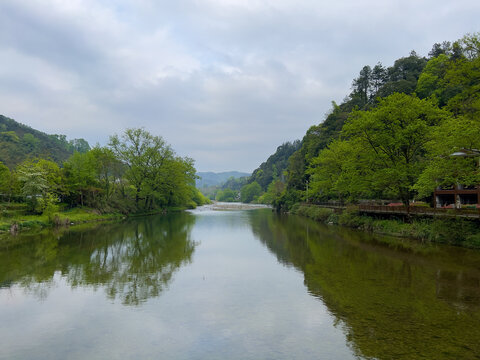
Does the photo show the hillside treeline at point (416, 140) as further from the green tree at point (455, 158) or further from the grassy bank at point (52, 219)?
the grassy bank at point (52, 219)

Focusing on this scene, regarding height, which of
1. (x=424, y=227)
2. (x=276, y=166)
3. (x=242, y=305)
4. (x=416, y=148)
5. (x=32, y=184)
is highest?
(x=276, y=166)

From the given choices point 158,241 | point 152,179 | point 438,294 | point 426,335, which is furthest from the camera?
point 152,179

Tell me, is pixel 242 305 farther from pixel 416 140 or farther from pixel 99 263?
pixel 416 140

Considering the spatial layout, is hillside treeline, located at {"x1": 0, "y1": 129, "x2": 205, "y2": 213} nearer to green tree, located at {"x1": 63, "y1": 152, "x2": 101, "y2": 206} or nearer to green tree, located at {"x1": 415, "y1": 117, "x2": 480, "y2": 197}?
green tree, located at {"x1": 63, "y1": 152, "x2": 101, "y2": 206}

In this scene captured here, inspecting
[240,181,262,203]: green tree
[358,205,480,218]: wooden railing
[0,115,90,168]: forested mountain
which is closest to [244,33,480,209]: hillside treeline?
[358,205,480,218]: wooden railing

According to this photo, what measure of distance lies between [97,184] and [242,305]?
51.4 m

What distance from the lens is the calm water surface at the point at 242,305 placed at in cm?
798

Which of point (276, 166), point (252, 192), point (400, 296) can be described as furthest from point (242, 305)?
point (276, 166)

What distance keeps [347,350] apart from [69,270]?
15365 millimetres

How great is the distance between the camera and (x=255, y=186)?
576 ft

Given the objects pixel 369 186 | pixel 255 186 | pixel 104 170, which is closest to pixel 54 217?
pixel 104 170

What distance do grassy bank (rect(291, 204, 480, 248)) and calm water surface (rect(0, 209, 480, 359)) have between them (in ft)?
7.08

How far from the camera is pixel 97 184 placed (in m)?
55.2

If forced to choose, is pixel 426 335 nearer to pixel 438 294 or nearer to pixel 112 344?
pixel 438 294
